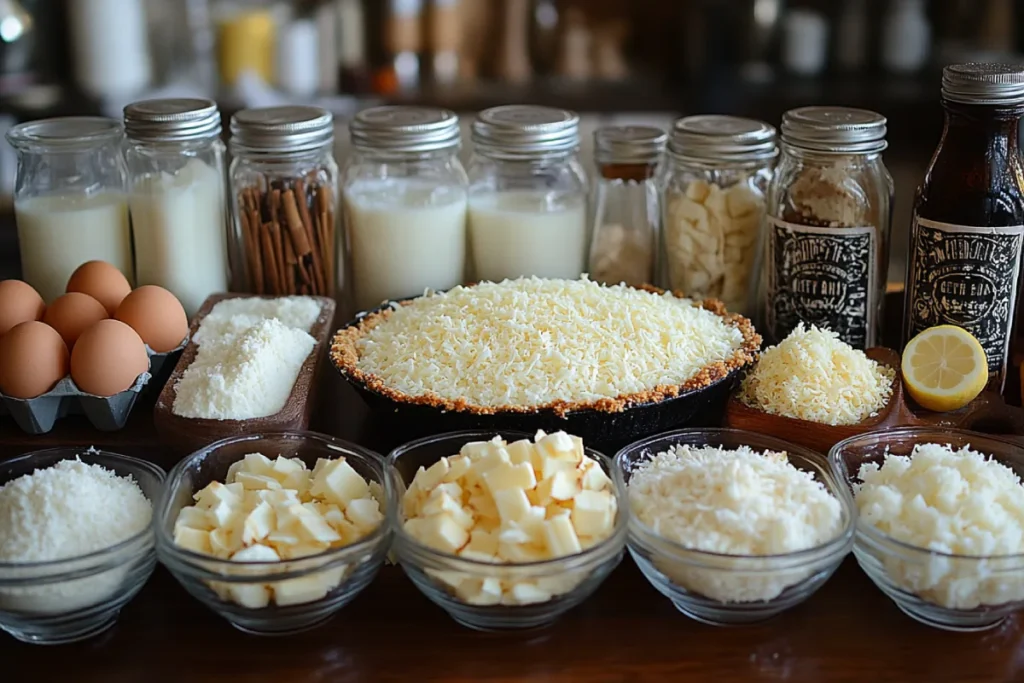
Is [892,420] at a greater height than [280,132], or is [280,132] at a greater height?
[280,132]

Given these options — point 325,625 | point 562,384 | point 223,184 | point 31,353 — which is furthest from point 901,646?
point 223,184

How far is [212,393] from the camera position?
117 centimetres

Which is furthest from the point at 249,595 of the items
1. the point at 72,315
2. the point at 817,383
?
the point at 817,383

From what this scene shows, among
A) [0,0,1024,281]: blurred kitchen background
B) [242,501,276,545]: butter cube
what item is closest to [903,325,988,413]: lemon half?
[242,501,276,545]: butter cube

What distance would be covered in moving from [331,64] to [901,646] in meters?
2.82

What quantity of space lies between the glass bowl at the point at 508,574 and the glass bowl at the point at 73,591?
0.77 feet

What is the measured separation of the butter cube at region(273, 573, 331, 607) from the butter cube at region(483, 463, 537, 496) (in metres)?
0.17

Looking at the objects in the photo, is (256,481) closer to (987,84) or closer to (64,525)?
(64,525)

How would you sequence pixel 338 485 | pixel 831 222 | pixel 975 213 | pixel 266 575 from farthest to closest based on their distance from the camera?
1. pixel 831 222
2. pixel 975 213
3. pixel 338 485
4. pixel 266 575

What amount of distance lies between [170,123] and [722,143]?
753 mm

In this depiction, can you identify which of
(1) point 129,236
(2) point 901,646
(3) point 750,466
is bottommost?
(2) point 901,646

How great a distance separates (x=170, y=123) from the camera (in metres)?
1.45

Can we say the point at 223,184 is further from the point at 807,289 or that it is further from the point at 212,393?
the point at 807,289

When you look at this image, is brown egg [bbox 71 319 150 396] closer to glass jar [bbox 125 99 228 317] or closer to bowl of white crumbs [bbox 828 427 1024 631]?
glass jar [bbox 125 99 228 317]
